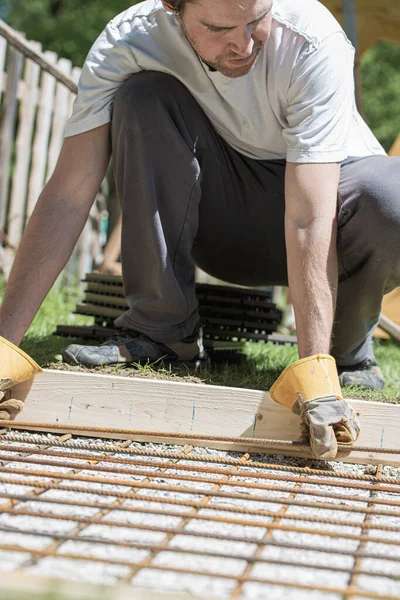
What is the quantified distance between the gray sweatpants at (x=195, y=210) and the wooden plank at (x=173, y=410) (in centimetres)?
40

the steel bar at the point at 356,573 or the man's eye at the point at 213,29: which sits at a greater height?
the man's eye at the point at 213,29

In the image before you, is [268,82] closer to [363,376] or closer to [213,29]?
[213,29]

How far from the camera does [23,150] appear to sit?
17.1ft

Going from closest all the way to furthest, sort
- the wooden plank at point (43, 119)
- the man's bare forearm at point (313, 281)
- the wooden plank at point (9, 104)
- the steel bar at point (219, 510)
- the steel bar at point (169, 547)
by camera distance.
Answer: the steel bar at point (169, 547)
the steel bar at point (219, 510)
the man's bare forearm at point (313, 281)
the wooden plank at point (9, 104)
the wooden plank at point (43, 119)

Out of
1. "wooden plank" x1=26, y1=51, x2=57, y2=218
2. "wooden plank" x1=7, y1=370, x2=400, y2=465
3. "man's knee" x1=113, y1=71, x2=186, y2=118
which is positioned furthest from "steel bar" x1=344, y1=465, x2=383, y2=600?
"wooden plank" x1=26, y1=51, x2=57, y2=218

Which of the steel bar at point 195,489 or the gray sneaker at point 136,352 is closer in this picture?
the steel bar at point 195,489

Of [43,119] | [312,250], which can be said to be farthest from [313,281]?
[43,119]

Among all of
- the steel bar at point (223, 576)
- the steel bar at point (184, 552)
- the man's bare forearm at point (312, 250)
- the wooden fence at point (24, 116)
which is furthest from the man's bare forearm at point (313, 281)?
the wooden fence at point (24, 116)

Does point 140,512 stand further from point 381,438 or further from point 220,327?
point 220,327

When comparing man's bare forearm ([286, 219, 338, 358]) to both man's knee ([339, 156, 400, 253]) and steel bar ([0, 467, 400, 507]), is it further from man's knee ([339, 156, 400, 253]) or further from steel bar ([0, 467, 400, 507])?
steel bar ([0, 467, 400, 507])

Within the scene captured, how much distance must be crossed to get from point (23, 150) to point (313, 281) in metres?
3.76

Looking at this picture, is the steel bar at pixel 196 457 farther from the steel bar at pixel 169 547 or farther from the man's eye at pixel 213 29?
the man's eye at pixel 213 29

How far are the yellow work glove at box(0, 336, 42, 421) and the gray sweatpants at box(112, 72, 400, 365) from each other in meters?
0.49

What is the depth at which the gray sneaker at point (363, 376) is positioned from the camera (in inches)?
96.0
